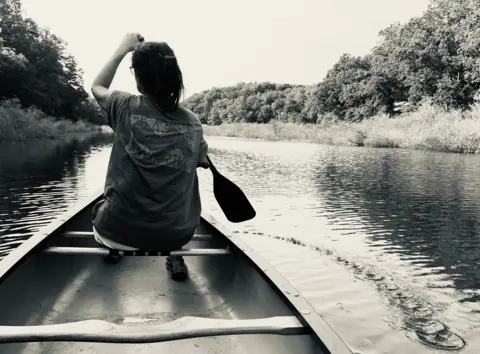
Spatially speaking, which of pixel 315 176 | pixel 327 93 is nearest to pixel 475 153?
pixel 315 176

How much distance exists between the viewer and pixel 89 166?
16.6 meters

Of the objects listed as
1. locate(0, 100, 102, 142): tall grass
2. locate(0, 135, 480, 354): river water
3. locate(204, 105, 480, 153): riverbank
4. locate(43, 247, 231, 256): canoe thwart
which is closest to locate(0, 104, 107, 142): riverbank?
locate(0, 100, 102, 142): tall grass

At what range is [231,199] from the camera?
3.30 metres

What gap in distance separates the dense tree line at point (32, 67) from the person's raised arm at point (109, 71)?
31.4 m

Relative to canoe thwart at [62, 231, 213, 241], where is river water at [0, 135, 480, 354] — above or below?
below

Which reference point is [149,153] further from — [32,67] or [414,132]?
[32,67]

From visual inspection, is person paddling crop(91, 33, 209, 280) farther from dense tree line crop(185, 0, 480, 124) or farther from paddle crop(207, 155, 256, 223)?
dense tree line crop(185, 0, 480, 124)

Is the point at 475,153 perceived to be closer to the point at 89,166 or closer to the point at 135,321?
the point at 89,166

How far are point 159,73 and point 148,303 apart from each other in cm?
173

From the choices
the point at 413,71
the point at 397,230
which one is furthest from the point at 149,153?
the point at 413,71

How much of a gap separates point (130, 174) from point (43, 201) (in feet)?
25.6

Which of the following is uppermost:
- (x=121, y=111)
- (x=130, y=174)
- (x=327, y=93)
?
(x=327, y=93)

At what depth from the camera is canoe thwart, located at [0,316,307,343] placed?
192cm

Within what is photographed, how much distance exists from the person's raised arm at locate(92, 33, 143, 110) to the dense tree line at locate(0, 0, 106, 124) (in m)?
31.4
